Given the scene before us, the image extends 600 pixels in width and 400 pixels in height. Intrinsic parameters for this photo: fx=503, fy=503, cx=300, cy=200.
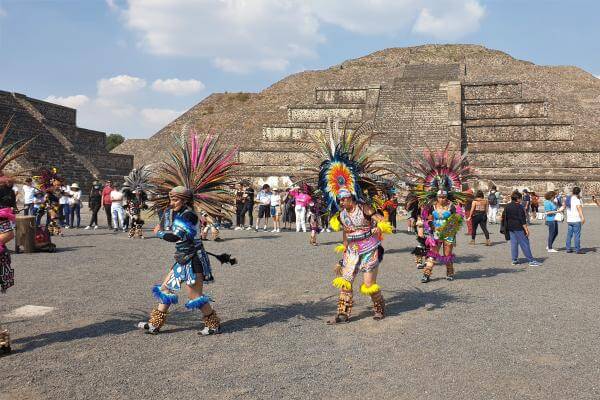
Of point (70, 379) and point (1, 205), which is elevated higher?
point (1, 205)

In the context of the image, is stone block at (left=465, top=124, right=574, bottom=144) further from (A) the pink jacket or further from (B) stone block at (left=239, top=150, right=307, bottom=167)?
(A) the pink jacket

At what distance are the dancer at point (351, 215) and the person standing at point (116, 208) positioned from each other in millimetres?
11665

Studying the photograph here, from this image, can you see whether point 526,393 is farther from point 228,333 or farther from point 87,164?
point 87,164

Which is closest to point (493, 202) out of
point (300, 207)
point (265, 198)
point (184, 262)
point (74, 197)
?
point (300, 207)

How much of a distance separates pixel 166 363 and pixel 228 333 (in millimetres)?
1169

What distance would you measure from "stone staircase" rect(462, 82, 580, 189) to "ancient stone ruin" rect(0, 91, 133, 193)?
24.5 meters

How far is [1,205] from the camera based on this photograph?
5.72 metres

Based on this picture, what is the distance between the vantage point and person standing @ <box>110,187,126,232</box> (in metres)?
17.2

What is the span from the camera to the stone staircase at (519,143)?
27891 mm

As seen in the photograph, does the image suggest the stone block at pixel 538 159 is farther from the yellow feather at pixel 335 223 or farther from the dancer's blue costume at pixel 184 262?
the dancer's blue costume at pixel 184 262

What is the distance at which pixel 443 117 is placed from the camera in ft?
104

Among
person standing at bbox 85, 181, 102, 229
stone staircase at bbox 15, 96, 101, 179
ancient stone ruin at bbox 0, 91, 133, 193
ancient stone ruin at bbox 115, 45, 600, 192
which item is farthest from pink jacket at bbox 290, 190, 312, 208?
stone staircase at bbox 15, 96, 101, 179

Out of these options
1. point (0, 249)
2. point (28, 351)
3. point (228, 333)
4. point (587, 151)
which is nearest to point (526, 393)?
point (228, 333)

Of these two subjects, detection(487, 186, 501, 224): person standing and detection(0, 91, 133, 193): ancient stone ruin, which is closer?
detection(487, 186, 501, 224): person standing
